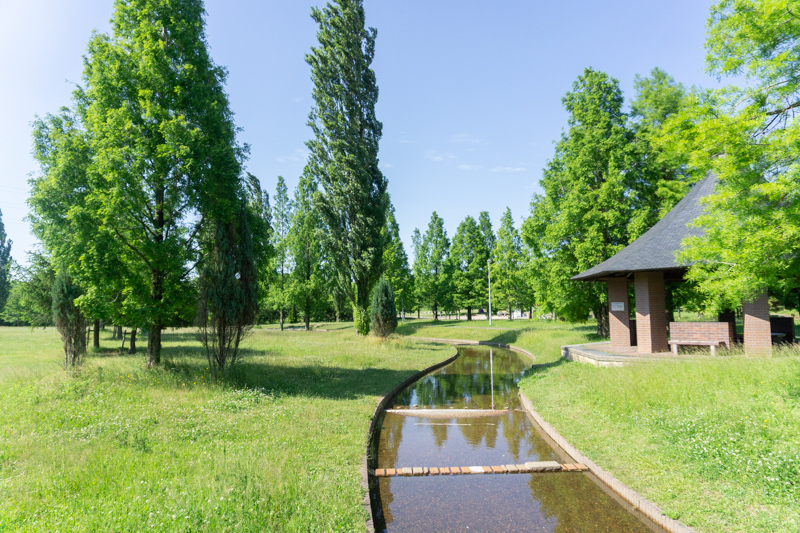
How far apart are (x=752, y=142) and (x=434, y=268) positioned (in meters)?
45.0

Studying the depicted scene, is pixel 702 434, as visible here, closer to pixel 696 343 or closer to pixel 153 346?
pixel 696 343

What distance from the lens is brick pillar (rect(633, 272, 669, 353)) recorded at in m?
14.0

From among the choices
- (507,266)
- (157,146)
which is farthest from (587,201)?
(507,266)

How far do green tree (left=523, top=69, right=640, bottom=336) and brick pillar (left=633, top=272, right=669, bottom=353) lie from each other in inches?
269

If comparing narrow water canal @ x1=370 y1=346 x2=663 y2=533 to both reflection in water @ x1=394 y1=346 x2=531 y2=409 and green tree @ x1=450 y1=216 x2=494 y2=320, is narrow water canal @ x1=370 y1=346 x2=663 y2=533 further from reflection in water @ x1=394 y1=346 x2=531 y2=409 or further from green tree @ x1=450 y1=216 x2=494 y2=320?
green tree @ x1=450 y1=216 x2=494 y2=320

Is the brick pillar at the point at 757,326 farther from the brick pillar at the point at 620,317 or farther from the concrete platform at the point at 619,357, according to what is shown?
the brick pillar at the point at 620,317

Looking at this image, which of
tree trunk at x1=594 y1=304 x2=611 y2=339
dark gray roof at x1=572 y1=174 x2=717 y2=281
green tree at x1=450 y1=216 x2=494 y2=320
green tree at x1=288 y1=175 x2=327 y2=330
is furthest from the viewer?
green tree at x1=450 y1=216 x2=494 y2=320

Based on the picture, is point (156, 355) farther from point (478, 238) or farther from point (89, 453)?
point (478, 238)

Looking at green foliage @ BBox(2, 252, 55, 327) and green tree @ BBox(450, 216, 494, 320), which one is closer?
green foliage @ BBox(2, 252, 55, 327)

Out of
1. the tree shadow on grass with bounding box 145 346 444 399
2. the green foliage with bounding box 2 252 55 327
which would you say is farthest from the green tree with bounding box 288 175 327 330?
the tree shadow on grass with bounding box 145 346 444 399

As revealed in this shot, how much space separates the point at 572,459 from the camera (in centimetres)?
738

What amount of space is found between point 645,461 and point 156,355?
44.8 ft

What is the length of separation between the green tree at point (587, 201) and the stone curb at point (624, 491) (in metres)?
14.9

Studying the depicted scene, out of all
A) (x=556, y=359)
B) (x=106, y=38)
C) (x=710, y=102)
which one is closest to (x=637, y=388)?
(x=710, y=102)
